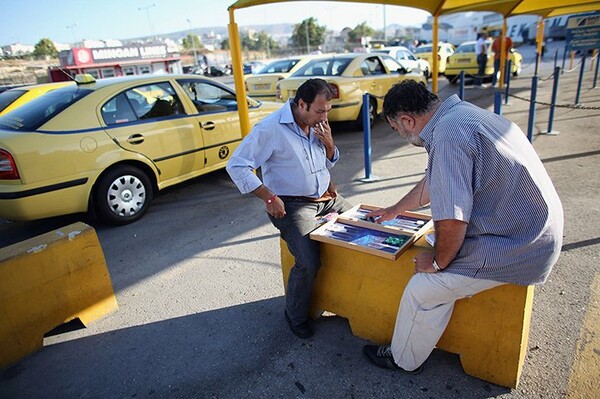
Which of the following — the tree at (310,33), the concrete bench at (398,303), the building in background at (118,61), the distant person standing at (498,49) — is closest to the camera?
the concrete bench at (398,303)

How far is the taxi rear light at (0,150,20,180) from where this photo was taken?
396cm

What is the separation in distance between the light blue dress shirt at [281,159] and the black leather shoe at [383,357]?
1098mm

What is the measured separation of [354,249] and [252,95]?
26.9ft

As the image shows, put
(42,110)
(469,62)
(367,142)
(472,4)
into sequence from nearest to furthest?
(42,110) → (367,142) → (472,4) → (469,62)

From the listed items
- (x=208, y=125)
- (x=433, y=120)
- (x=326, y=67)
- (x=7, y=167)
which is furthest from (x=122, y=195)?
(x=326, y=67)

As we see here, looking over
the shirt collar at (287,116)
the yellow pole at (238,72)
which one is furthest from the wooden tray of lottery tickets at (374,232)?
the yellow pole at (238,72)

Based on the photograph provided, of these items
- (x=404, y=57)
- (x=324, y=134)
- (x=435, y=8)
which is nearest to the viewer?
(x=324, y=134)

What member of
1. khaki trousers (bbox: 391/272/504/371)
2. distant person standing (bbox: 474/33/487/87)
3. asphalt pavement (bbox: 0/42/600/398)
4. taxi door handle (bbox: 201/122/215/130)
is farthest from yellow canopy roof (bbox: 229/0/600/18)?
distant person standing (bbox: 474/33/487/87)

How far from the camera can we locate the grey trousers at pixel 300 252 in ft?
8.68

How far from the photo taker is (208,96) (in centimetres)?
600

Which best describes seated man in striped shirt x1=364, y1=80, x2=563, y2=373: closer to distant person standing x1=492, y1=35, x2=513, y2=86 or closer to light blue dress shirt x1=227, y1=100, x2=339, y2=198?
light blue dress shirt x1=227, y1=100, x2=339, y2=198

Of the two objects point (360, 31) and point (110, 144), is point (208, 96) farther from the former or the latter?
point (360, 31)

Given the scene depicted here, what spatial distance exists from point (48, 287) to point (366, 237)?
2253 millimetres

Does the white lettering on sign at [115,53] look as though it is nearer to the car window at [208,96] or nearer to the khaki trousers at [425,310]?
the car window at [208,96]
